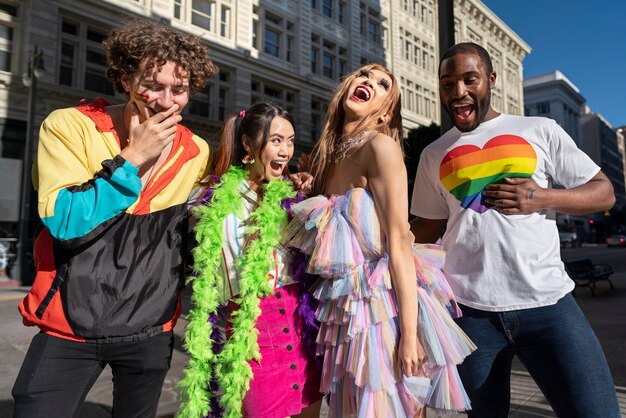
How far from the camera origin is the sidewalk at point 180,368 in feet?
12.3

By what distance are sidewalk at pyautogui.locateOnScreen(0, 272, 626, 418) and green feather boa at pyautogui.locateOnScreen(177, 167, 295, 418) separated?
211cm

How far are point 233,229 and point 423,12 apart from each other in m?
38.7

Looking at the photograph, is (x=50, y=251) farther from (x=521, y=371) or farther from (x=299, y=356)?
(x=521, y=371)

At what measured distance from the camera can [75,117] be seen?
5.78ft

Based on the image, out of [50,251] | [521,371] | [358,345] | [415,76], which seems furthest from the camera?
[415,76]

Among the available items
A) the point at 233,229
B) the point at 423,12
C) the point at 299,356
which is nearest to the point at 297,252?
the point at 233,229

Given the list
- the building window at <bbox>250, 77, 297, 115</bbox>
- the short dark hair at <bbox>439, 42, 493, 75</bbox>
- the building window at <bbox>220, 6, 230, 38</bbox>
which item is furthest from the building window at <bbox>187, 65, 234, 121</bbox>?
the short dark hair at <bbox>439, 42, 493, 75</bbox>

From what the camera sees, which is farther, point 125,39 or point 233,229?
point 233,229

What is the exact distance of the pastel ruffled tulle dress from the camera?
1.77m

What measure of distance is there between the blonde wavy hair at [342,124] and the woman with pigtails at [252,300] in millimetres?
142

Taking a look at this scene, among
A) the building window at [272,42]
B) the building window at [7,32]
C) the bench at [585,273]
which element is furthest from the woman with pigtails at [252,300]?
the building window at [272,42]

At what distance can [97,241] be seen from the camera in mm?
1688

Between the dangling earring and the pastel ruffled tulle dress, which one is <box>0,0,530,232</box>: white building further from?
the pastel ruffled tulle dress

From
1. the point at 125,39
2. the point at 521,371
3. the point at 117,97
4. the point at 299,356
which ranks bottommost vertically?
the point at 521,371
